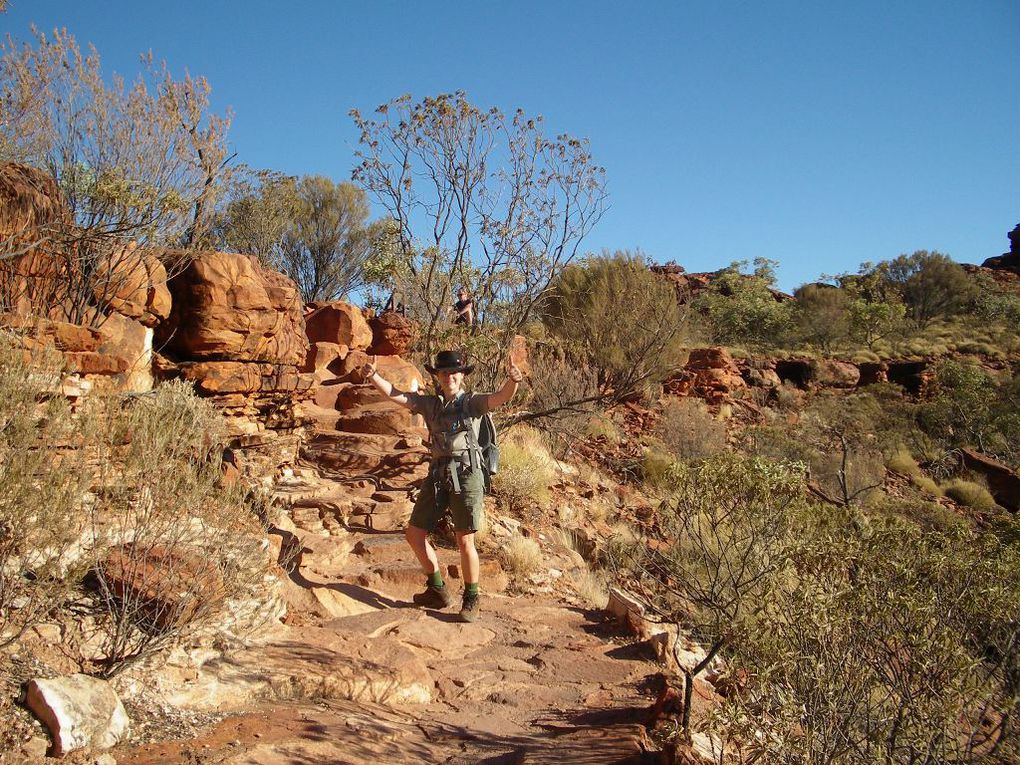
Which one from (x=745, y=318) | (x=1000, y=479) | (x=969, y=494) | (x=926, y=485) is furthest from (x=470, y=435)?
(x=745, y=318)

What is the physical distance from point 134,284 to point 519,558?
471 centimetres

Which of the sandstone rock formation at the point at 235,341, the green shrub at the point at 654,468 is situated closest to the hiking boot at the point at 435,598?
the sandstone rock formation at the point at 235,341

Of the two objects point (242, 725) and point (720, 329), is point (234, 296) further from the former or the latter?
point (720, 329)

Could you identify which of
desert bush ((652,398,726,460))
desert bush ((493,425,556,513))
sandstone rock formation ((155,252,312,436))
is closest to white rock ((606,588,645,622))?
desert bush ((493,425,556,513))

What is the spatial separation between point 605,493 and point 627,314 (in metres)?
5.42

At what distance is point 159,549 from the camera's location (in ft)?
12.1

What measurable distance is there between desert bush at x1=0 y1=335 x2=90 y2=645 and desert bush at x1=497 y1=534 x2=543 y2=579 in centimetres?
394

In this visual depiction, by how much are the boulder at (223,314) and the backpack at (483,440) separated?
10.9 feet

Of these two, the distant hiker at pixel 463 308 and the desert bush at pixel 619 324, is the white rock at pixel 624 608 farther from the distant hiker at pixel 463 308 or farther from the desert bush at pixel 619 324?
the desert bush at pixel 619 324

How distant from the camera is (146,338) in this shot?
655 centimetres

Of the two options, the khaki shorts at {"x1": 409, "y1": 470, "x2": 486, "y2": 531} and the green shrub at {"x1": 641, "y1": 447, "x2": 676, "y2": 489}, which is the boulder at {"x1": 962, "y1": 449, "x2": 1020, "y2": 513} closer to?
the green shrub at {"x1": 641, "y1": 447, "x2": 676, "y2": 489}

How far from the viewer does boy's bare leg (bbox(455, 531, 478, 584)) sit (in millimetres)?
4852

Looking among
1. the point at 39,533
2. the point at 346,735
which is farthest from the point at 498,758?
the point at 39,533

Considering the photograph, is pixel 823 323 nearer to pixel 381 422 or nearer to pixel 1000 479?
pixel 1000 479
